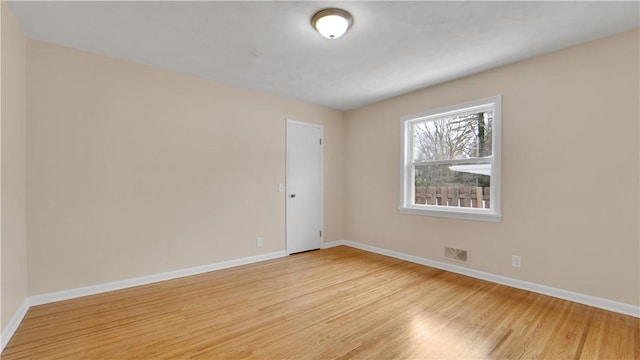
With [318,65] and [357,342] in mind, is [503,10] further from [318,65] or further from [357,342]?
[357,342]

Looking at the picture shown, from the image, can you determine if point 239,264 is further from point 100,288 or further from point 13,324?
point 13,324

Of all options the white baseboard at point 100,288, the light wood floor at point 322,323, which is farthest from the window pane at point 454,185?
the white baseboard at point 100,288

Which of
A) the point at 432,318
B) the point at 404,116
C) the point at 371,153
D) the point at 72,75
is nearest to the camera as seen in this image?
the point at 432,318

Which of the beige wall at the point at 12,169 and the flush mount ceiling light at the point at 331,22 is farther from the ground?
the flush mount ceiling light at the point at 331,22

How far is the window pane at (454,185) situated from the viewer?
342 cm

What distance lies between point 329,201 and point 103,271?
330cm

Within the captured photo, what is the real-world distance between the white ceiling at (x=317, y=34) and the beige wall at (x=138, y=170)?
35 cm

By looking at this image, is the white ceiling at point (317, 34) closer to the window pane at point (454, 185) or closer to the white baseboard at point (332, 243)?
the window pane at point (454, 185)

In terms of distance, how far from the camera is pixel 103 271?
2928mm

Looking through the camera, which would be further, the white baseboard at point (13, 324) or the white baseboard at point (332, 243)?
the white baseboard at point (332, 243)

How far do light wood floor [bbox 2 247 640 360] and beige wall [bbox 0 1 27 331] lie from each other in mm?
358

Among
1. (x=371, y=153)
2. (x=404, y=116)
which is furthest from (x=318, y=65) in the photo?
(x=371, y=153)

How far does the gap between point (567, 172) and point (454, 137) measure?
4.20 feet

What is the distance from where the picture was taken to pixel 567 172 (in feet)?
9.04
